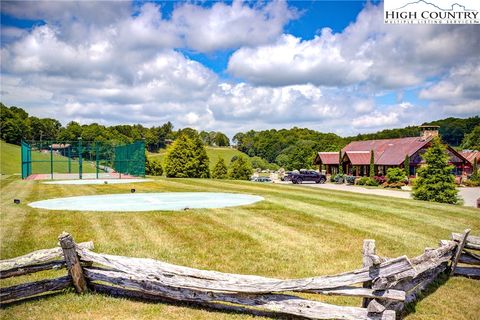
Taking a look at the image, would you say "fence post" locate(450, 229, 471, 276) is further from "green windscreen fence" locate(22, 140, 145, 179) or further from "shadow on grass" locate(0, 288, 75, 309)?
"green windscreen fence" locate(22, 140, 145, 179)

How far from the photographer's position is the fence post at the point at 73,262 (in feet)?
21.4

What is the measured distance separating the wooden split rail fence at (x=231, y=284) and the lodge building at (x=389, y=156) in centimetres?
4228

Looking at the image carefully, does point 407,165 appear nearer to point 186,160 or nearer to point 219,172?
point 219,172

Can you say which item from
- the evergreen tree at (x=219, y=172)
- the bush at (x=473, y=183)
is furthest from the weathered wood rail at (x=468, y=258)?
the evergreen tree at (x=219, y=172)

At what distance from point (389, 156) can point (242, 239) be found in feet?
142

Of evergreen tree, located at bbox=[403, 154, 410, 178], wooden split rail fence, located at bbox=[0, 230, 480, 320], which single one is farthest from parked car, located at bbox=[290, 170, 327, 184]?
wooden split rail fence, located at bbox=[0, 230, 480, 320]

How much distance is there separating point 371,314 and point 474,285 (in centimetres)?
368

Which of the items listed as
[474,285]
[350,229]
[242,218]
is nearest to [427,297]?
[474,285]

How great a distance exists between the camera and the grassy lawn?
21.7 feet

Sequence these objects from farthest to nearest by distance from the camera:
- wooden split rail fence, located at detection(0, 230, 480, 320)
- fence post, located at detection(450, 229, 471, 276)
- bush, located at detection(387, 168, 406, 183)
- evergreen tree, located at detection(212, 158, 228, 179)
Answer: evergreen tree, located at detection(212, 158, 228, 179) < bush, located at detection(387, 168, 406, 183) < fence post, located at detection(450, 229, 471, 276) < wooden split rail fence, located at detection(0, 230, 480, 320)

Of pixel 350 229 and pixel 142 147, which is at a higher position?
pixel 142 147

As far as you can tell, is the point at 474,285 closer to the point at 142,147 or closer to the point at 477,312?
the point at 477,312

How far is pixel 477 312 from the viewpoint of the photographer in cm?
664

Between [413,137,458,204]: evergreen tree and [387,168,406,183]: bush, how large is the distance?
49.7ft
